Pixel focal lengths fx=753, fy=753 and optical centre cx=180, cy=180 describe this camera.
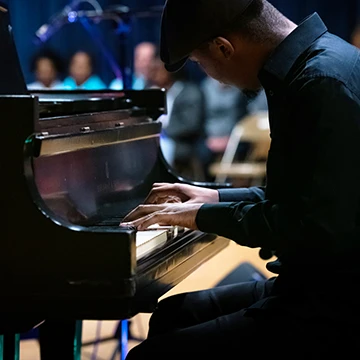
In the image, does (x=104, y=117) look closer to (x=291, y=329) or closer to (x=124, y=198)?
(x=124, y=198)

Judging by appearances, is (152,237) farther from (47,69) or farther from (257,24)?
(47,69)

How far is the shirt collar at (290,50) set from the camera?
164 centimetres

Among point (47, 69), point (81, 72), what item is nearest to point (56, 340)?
point (47, 69)

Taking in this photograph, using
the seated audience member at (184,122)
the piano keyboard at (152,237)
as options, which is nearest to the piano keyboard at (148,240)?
the piano keyboard at (152,237)

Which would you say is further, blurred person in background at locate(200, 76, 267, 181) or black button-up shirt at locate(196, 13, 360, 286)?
blurred person in background at locate(200, 76, 267, 181)

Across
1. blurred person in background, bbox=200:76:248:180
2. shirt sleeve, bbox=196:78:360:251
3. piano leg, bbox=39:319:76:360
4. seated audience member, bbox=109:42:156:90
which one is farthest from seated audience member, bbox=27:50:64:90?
shirt sleeve, bbox=196:78:360:251

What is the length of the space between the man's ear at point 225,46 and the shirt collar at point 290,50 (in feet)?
0.27

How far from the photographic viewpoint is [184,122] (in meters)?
6.09

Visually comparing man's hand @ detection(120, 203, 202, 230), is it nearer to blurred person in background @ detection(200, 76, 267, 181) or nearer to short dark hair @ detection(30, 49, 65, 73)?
blurred person in background @ detection(200, 76, 267, 181)

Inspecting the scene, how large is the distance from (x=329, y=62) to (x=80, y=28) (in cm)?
625

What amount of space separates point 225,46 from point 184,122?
4.44 meters

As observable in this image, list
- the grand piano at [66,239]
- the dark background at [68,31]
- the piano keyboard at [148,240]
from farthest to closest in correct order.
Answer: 1. the dark background at [68,31]
2. the piano keyboard at [148,240]
3. the grand piano at [66,239]

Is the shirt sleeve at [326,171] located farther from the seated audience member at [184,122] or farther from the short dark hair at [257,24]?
the seated audience member at [184,122]

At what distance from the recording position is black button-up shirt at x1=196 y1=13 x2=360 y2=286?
57.9 inches
